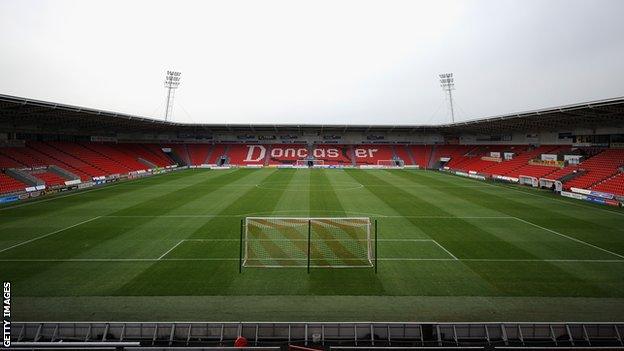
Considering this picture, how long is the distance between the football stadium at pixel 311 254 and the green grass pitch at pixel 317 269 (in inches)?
3.4

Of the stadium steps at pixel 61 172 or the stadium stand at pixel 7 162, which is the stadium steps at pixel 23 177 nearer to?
the stadium stand at pixel 7 162

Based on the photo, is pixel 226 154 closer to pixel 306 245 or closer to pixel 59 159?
pixel 59 159

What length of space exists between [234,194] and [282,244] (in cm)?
1653

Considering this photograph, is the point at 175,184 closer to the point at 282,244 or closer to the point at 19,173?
the point at 19,173

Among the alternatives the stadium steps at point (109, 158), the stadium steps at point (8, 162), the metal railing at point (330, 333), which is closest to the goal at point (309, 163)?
the stadium steps at point (109, 158)

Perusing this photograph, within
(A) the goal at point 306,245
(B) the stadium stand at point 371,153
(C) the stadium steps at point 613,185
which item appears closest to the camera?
(A) the goal at point 306,245

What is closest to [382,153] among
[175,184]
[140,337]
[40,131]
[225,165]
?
[225,165]

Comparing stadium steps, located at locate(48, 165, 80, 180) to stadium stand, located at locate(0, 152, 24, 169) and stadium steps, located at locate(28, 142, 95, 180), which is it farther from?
stadium stand, located at locate(0, 152, 24, 169)

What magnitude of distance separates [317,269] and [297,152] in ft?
185

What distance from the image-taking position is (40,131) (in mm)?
43750

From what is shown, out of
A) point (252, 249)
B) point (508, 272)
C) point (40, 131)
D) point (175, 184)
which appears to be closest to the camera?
point (508, 272)

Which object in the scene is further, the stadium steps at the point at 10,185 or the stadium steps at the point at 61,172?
the stadium steps at the point at 61,172

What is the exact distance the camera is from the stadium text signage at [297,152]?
68375 millimetres

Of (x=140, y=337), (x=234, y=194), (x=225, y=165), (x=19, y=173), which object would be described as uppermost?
(x=225, y=165)
